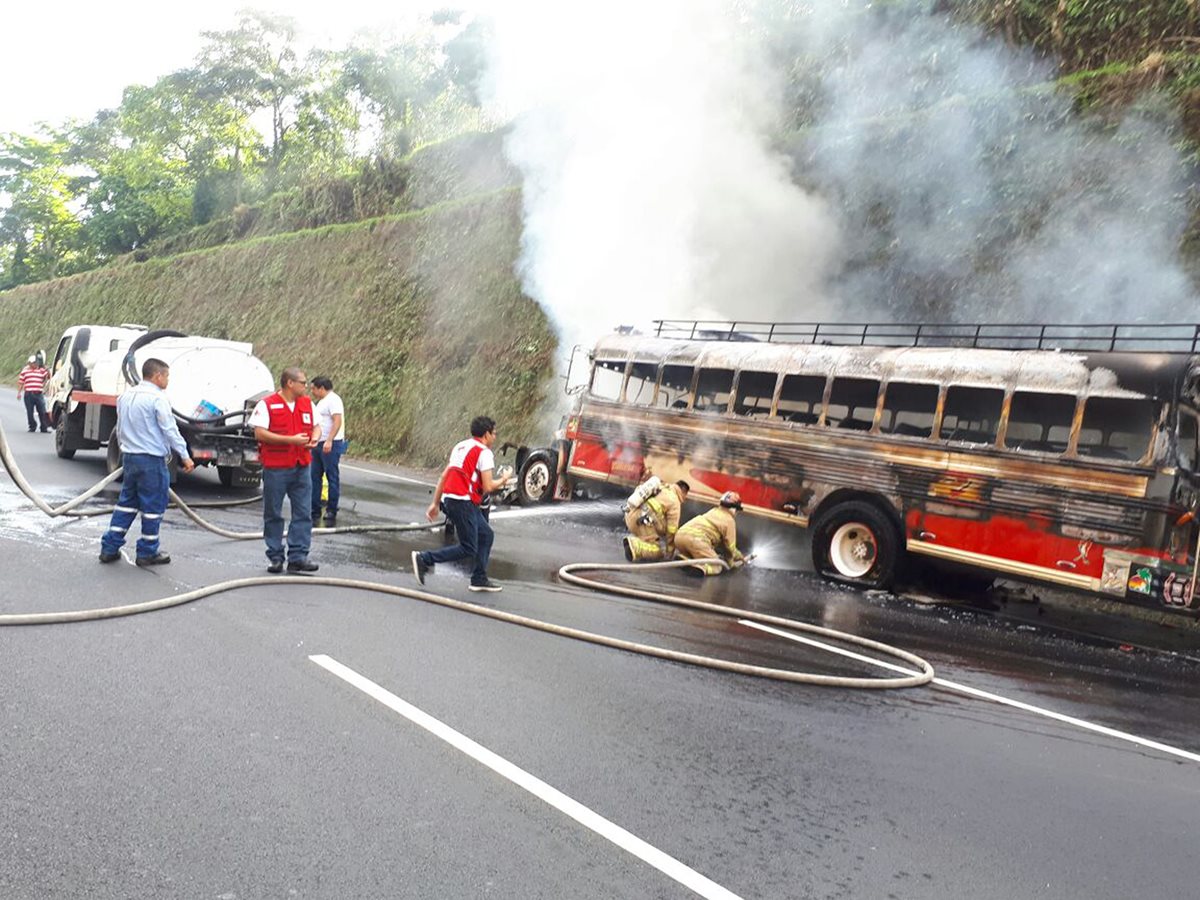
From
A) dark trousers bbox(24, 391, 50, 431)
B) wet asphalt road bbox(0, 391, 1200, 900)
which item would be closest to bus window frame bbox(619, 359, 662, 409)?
wet asphalt road bbox(0, 391, 1200, 900)

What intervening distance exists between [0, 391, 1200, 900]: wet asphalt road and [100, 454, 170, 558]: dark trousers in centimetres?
23

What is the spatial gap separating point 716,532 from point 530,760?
6.58 metres

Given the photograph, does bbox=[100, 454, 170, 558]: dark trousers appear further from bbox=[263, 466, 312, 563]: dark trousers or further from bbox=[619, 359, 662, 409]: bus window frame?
bbox=[619, 359, 662, 409]: bus window frame

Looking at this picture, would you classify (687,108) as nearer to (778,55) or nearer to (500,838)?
(778,55)

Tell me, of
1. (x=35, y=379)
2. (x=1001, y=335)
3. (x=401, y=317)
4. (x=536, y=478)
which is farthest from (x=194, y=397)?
(x=401, y=317)

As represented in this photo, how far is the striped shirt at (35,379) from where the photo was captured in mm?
19906

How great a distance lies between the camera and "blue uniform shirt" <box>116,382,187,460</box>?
8.05 metres

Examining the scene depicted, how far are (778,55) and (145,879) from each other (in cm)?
2130

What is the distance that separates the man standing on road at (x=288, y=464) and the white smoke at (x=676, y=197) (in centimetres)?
1082

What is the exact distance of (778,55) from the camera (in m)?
21.2

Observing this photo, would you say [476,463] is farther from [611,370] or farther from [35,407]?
[35,407]

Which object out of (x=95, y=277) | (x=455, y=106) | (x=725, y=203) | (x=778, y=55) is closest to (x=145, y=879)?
(x=725, y=203)

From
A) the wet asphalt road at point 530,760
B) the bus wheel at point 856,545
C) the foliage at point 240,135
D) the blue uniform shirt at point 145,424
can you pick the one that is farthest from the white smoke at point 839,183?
the foliage at point 240,135

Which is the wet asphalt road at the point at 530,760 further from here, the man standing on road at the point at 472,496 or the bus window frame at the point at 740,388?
the bus window frame at the point at 740,388
